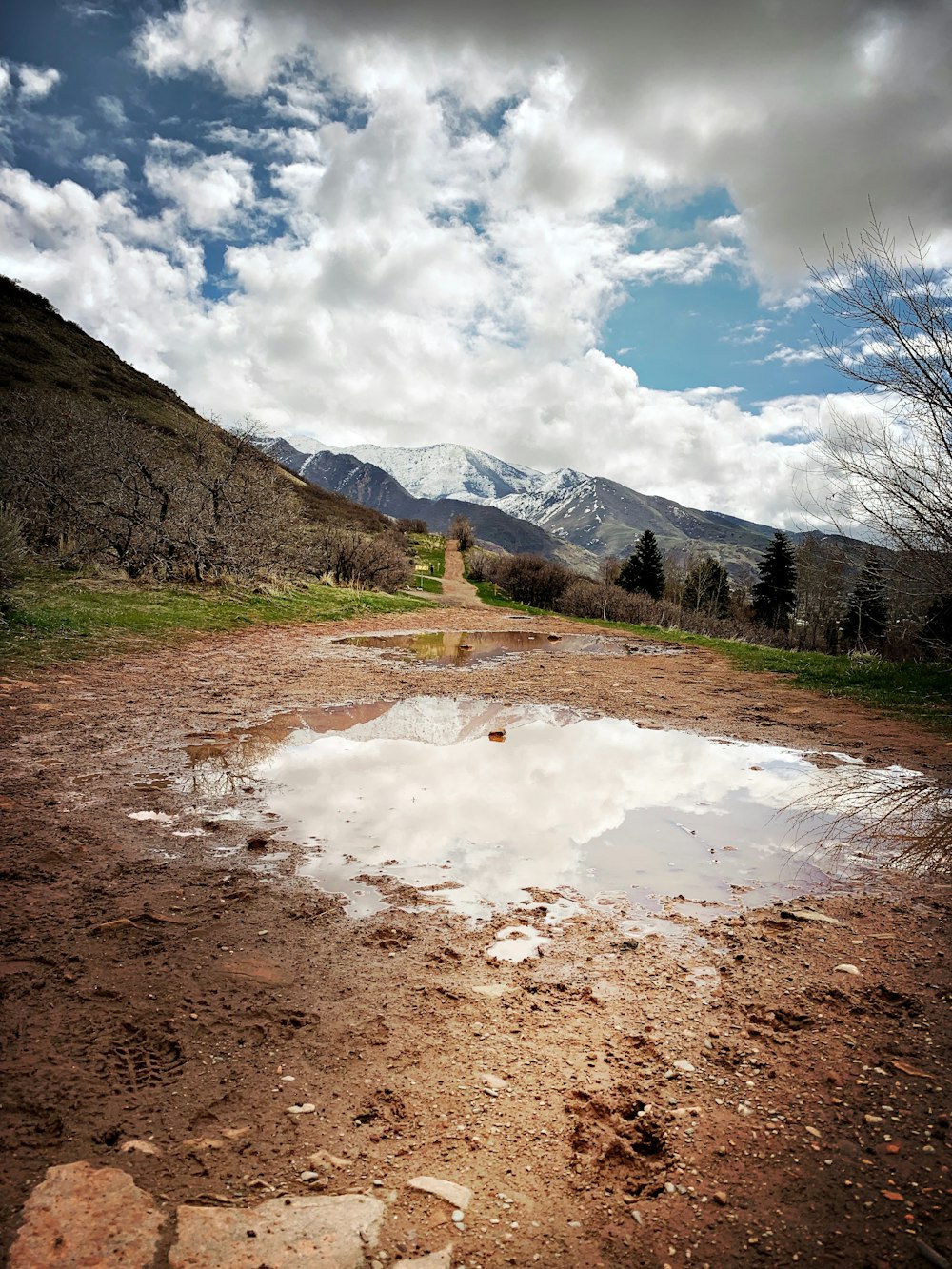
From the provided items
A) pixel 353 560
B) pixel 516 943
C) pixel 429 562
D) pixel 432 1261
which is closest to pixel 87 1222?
pixel 432 1261

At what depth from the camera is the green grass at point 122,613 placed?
964cm

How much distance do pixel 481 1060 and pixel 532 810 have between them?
277cm

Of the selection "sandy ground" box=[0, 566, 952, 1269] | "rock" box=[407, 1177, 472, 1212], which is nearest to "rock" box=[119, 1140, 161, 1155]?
"sandy ground" box=[0, 566, 952, 1269]

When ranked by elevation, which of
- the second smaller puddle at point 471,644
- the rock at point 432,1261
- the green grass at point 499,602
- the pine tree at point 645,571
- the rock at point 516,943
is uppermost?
the pine tree at point 645,571

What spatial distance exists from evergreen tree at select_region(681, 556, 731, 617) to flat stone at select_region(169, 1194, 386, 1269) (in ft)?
174

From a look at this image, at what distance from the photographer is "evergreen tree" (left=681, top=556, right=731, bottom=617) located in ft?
174

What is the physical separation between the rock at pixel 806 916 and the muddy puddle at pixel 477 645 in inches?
361

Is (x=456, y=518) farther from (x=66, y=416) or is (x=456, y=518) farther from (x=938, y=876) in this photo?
(x=938, y=876)

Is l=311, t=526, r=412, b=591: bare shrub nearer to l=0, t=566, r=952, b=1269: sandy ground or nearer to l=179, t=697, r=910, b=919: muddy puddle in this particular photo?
l=179, t=697, r=910, b=919: muddy puddle

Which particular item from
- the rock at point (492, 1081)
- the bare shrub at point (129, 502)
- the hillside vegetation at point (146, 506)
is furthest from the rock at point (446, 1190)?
the bare shrub at point (129, 502)

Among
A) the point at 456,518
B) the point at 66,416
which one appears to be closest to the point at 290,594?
the point at 66,416

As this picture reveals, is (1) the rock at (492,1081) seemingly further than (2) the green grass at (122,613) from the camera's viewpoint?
No

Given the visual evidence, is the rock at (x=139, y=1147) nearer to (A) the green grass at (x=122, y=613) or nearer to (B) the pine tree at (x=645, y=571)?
(A) the green grass at (x=122, y=613)

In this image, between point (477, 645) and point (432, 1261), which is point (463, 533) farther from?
point (432, 1261)
